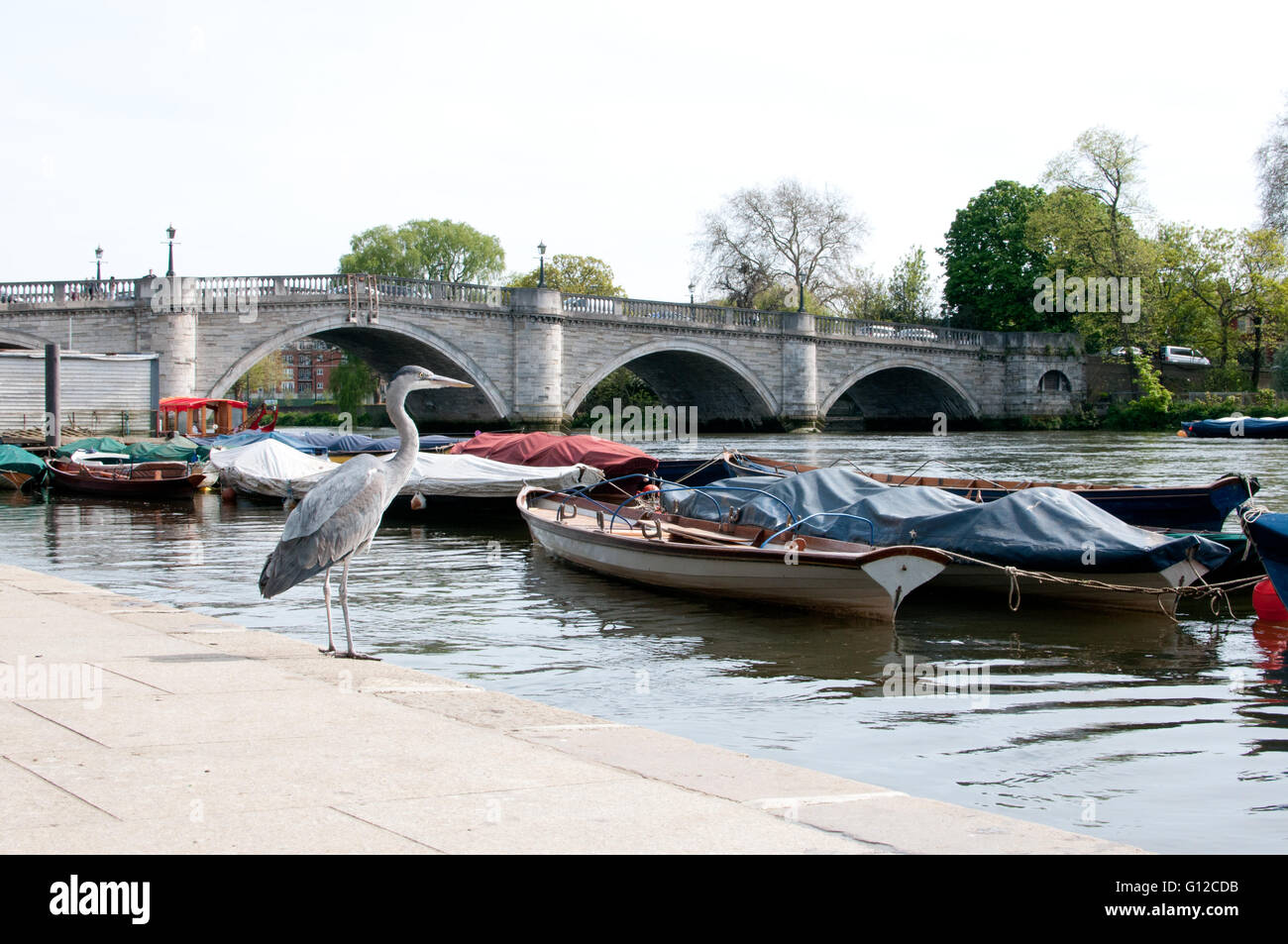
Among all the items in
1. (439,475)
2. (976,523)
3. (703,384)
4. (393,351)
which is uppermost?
(393,351)

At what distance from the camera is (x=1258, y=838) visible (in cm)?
545

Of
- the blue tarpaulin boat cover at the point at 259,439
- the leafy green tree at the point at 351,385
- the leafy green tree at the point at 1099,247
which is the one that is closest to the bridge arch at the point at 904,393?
the leafy green tree at the point at 1099,247

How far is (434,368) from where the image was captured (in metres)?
49.3

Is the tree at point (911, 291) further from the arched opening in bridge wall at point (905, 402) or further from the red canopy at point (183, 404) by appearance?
the red canopy at point (183, 404)

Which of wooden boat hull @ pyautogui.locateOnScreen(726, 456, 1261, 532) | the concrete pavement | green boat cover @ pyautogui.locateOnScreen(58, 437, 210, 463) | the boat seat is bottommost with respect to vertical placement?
the concrete pavement

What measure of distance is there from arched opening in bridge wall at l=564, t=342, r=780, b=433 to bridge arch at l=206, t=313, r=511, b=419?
557cm

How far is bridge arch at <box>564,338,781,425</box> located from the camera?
53.0m

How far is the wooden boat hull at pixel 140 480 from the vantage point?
25766 millimetres

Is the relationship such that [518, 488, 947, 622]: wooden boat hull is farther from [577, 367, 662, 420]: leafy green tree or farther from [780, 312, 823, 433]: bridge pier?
[577, 367, 662, 420]: leafy green tree

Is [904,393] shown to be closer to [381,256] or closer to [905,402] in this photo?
[905,402]

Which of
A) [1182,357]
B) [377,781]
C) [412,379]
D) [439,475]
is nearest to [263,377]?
[1182,357]

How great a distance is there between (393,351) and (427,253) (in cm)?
3697

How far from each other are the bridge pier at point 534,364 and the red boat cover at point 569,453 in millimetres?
24409

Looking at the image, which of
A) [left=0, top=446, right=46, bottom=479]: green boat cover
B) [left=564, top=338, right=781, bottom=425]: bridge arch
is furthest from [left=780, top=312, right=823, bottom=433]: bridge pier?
[left=0, top=446, right=46, bottom=479]: green boat cover
